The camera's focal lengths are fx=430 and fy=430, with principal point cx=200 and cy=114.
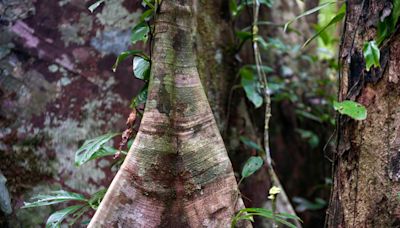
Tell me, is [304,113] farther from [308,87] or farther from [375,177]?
[375,177]

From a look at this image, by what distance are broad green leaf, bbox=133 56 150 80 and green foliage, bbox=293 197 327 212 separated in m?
1.47

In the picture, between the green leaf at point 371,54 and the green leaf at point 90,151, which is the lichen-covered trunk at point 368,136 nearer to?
the green leaf at point 371,54

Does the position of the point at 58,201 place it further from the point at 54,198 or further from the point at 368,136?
the point at 368,136

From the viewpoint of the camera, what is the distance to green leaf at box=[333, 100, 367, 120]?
1015 millimetres

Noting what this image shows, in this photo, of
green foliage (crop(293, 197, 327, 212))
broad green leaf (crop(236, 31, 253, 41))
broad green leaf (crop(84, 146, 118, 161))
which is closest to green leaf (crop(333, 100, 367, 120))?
broad green leaf (crop(84, 146, 118, 161))

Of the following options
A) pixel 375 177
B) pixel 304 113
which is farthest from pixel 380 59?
pixel 304 113

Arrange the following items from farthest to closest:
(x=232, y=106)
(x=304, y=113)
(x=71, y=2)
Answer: (x=304, y=113) < (x=232, y=106) < (x=71, y=2)

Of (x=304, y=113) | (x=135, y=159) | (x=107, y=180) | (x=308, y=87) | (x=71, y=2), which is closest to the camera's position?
(x=135, y=159)

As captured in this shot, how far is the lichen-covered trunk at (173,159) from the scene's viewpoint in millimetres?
1027

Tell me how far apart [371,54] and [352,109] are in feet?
0.45

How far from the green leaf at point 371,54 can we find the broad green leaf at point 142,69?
55cm

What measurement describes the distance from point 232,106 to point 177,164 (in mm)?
758

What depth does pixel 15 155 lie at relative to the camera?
1.48 m

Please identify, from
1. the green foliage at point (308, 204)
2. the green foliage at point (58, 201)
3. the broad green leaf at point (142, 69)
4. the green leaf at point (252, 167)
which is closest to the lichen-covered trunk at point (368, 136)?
the green leaf at point (252, 167)
